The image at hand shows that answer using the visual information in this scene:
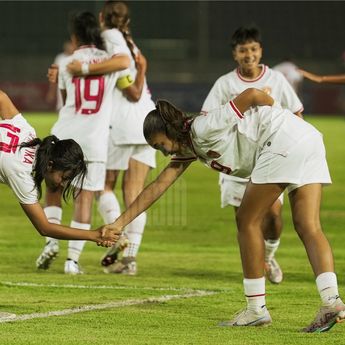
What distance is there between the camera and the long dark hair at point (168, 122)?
6.94 m

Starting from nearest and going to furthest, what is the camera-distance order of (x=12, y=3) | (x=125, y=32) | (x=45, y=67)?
(x=125, y=32) < (x=45, y=67) < (x=12, y=3)

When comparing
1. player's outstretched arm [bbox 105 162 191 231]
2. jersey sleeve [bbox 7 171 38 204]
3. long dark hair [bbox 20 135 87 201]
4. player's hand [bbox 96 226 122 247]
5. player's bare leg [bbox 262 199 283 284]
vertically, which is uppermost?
long dark hair [bbox 20 135 87 201]

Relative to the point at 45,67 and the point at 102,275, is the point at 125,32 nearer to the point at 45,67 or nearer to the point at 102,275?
the point at 102,275

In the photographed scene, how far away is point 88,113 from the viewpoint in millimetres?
10438

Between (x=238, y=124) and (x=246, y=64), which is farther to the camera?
(x=246, y=64)

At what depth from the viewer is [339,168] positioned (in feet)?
76.5

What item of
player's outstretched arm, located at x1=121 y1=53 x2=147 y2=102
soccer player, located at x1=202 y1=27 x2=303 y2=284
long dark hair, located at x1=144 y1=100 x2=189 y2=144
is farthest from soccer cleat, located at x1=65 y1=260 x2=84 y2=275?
long dark hair, located at x1=144 y1=100 x2=189 y2=144

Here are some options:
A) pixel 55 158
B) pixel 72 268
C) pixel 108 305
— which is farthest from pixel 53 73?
pixel 55 158

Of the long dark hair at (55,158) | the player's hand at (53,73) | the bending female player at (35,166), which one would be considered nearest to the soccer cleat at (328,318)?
the bending female player at (35,166)

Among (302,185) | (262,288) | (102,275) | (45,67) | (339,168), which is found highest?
(302,185)

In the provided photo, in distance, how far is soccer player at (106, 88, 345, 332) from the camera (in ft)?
22.8

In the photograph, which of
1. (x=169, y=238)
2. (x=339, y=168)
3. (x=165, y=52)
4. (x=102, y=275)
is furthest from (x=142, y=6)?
(x=102, y=275)

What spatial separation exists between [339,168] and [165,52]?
82.7 ft

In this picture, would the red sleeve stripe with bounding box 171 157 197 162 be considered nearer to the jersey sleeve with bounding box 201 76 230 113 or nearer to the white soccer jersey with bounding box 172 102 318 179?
the white soccer jersey with bounding box 172 102 318 179
